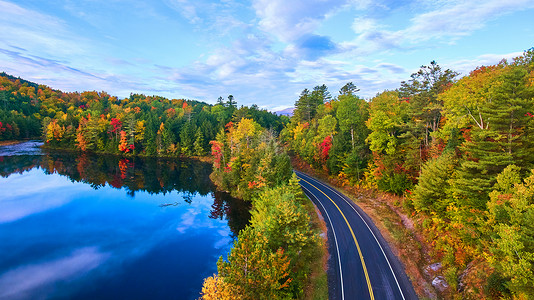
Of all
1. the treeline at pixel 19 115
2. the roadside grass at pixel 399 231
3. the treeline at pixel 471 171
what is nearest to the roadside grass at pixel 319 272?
the roadside grass at pixel 399 231

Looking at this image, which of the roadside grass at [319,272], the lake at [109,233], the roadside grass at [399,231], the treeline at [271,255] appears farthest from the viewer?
the lake at [109,233]

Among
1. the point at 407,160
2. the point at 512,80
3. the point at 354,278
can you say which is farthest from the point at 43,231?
the point at 512,80

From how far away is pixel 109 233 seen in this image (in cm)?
3491

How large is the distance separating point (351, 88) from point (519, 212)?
242ft

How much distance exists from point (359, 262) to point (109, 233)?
34.2m

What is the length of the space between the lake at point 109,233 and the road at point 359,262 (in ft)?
45.5

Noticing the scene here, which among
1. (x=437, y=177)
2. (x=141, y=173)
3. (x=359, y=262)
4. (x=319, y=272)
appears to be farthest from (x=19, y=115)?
(x=437, y=177)

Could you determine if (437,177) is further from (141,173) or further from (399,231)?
(141,173)

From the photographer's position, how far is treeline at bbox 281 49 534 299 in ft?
Answer: 54.8

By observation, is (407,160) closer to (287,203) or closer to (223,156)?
(287,203)

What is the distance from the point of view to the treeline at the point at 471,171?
16703 millimetres

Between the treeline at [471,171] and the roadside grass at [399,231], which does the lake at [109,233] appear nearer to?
the roadside grass at [399,231]

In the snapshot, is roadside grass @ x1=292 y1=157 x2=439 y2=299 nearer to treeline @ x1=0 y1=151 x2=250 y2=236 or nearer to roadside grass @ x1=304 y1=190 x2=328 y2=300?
roadside grass @ x1=304 y1=190 x2=328 y2=300

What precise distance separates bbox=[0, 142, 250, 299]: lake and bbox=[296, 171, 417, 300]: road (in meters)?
13.9
